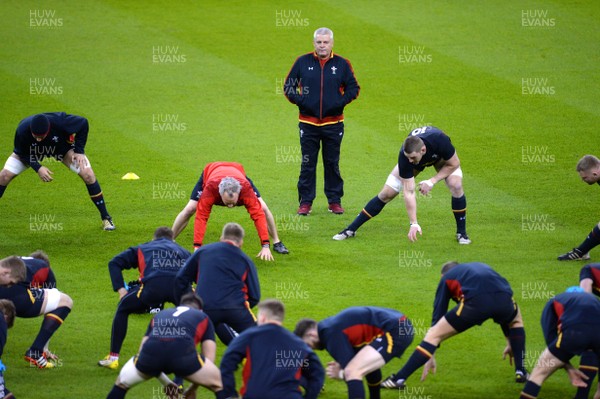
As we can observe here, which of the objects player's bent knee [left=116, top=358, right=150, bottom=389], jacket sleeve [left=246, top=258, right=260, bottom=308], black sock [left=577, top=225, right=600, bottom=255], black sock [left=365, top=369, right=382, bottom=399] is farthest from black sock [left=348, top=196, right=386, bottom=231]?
player's bent knee [left=116, top=358, right=150, bottom=389]

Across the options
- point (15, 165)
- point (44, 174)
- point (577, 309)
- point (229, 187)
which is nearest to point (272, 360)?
point (577, 309)

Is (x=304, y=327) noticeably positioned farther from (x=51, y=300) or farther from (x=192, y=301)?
(x=51, y=300)

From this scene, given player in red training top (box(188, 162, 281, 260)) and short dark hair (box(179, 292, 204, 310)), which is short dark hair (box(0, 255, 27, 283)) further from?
player in red training top (box(188, 162, 281, 260))

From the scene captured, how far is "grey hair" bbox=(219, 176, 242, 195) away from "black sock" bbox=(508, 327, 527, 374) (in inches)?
151

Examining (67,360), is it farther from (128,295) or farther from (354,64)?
(354,64)

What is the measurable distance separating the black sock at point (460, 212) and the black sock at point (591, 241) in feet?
5.40

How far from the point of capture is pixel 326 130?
15250 millimetres

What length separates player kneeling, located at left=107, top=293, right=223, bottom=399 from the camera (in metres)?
8.95

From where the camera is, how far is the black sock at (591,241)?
42.1ft

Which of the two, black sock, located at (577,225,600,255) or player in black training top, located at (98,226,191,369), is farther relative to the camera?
black sock, located at (577,225,600,255)

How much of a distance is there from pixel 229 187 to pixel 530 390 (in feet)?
14.9

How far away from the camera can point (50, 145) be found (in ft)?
46.9

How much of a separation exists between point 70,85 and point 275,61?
4452 mm

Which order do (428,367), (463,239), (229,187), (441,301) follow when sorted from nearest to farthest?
(441,301) → (428,367) → (229,187) → (463,239)
